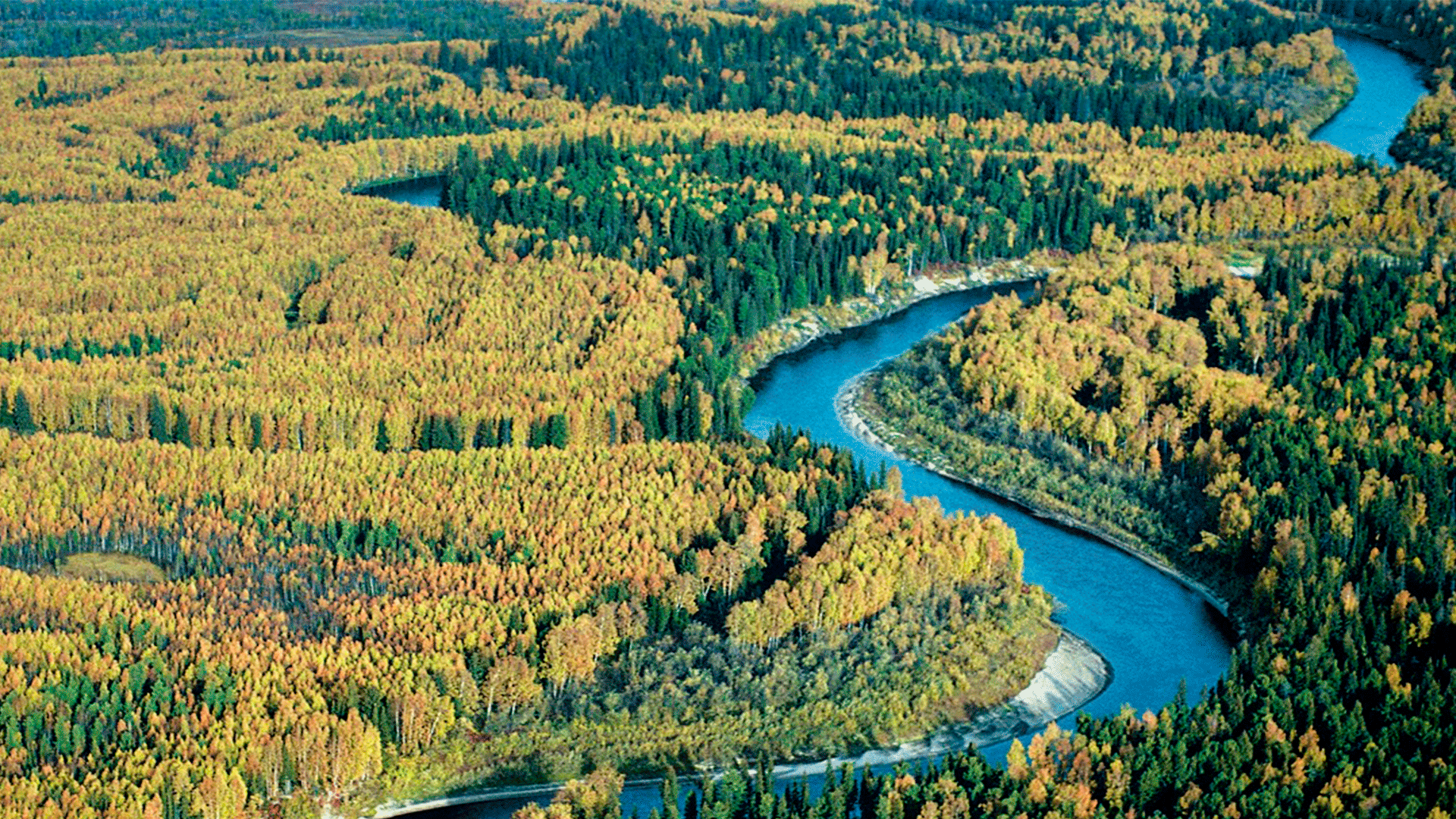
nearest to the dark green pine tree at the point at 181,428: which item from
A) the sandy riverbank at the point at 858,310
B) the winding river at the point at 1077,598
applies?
the winding river at the point at 1077,598

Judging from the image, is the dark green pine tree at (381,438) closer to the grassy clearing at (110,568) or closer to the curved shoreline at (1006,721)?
the grassy clearing at (110,568)

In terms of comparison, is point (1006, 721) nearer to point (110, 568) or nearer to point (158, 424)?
point (110, 568)

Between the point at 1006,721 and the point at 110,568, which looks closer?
the point at 1006,721

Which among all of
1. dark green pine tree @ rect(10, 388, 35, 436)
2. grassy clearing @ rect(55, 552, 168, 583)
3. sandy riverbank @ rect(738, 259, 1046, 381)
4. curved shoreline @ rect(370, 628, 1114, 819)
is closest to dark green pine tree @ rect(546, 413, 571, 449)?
grassy clearing @ rect(55, 552, 168, 583)

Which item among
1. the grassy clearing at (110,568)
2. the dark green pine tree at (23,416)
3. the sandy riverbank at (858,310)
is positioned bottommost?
the sandy riverbank at (858,310)

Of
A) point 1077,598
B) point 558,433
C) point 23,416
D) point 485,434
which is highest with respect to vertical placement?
point 558,433

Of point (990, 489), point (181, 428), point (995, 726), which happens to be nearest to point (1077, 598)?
point (995, 726)
